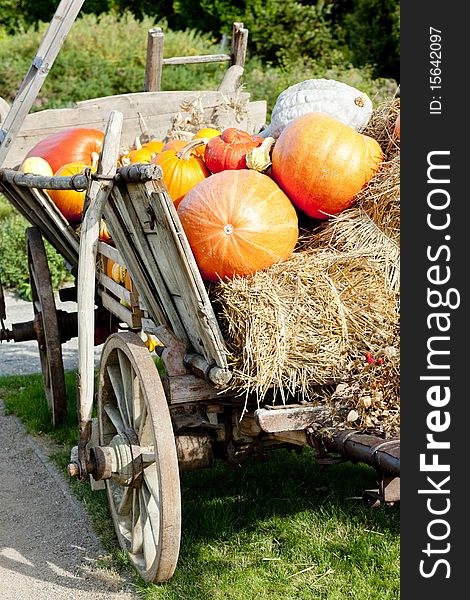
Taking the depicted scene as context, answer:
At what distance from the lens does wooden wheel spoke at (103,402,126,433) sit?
3.27 m

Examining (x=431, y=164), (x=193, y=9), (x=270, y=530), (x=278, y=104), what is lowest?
(x=270, y=530)

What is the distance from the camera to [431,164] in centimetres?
241

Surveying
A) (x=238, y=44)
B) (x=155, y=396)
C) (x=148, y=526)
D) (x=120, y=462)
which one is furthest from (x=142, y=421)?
(x=238, y=44)

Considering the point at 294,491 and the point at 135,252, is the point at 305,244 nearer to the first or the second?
the point at 135,252

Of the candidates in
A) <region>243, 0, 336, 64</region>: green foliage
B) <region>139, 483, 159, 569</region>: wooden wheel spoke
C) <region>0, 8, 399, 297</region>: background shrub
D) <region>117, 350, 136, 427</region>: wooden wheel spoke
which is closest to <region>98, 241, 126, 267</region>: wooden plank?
<region>117, 350, 136, 427</region>: wooden wheel spoke

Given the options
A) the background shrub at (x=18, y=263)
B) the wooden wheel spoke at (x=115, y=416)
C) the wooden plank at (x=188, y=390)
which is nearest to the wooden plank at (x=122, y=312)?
the wooden wheel spoke at (x=115, y=416)

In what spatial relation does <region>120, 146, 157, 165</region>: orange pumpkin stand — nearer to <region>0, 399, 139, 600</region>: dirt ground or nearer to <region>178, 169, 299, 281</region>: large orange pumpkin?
<region>178, 169, 299, 281</region>: large orange pumpkin

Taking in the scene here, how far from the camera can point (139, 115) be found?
16.7 feet

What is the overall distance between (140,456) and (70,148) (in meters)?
2.15

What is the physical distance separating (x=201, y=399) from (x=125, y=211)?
73cm

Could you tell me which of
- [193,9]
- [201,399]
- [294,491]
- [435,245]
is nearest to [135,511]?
[201,399]

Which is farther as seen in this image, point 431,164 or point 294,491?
point 294,491

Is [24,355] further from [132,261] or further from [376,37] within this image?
[376,37]

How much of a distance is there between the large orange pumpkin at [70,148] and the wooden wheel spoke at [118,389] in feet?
5.07
